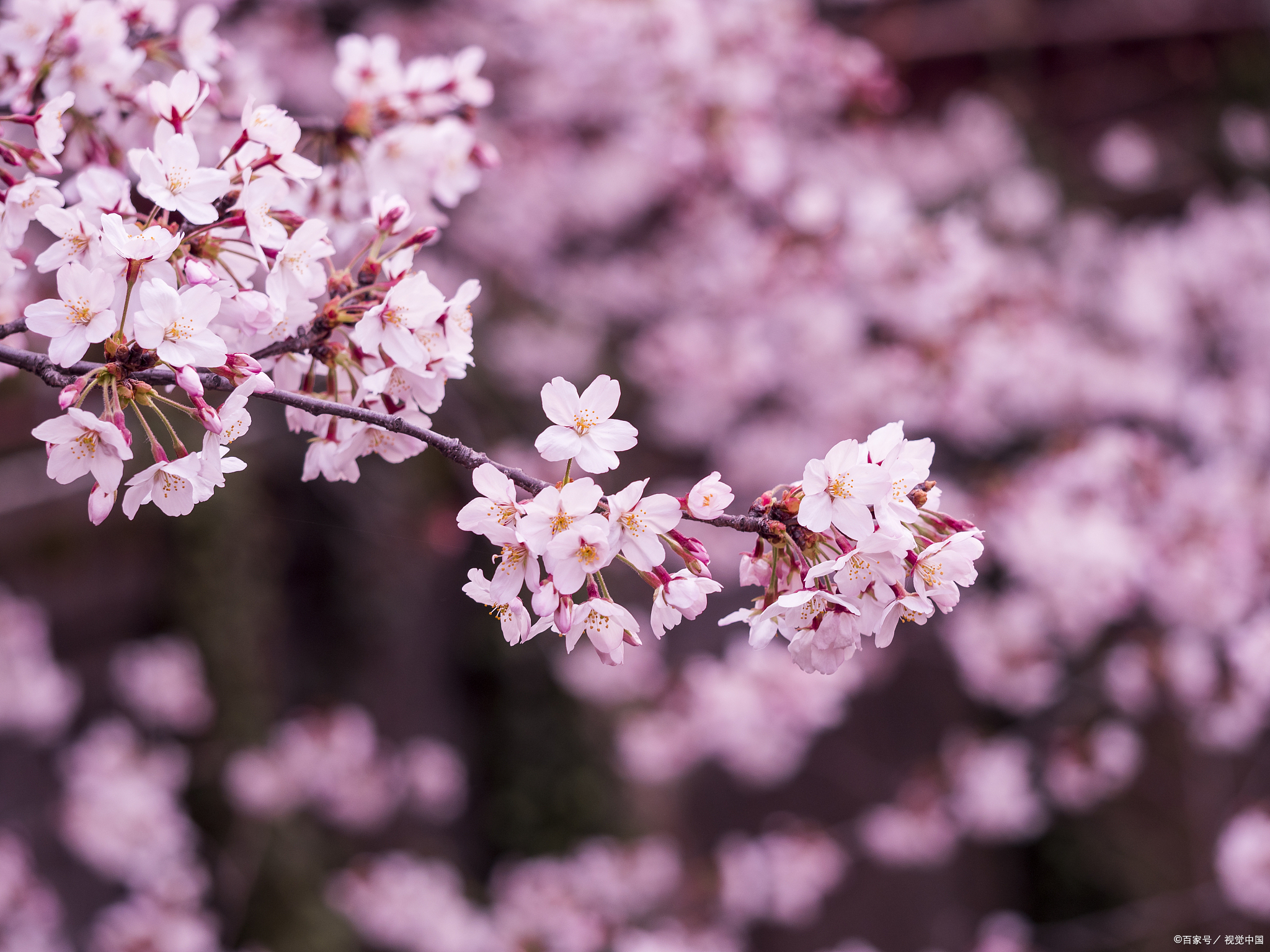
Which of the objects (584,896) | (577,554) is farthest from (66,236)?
(584,896)

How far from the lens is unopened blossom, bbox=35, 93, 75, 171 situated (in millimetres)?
1033

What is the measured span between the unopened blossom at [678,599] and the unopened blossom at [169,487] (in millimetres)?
507

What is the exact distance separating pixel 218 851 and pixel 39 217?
3561 millimetres

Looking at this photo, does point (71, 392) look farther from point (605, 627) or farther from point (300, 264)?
point (605, 627)

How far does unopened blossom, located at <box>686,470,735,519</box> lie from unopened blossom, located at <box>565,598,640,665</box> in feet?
0.46

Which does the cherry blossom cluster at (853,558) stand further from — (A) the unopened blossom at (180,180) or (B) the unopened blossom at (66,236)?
(B) the unopened blossom at (66,236)

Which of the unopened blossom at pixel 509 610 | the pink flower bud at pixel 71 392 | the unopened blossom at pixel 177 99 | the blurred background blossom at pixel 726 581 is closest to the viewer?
the pink flower bud at pixel 71 392

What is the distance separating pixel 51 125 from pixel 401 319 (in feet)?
1.66

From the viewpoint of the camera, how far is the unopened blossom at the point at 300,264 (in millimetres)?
997

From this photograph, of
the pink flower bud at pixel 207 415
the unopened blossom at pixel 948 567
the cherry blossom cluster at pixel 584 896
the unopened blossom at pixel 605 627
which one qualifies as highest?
the pink flower bud at pixel 207 415

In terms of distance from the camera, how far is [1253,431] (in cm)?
396

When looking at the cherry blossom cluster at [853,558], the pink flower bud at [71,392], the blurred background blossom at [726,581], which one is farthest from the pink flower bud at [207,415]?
the blurred background blossom at [726,581]

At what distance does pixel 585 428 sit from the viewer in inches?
39.1

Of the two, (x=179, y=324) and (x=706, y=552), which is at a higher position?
(x=179, y=324)
